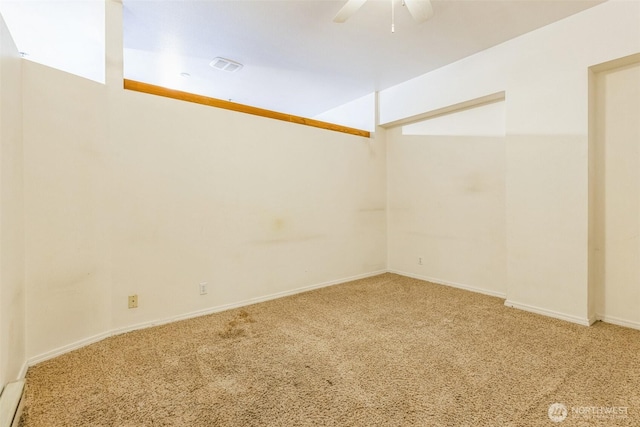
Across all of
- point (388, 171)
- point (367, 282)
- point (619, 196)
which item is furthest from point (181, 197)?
point (619, 196)

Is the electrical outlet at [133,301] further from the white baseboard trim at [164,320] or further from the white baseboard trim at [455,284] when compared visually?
the white baseboard trim at [455,284]

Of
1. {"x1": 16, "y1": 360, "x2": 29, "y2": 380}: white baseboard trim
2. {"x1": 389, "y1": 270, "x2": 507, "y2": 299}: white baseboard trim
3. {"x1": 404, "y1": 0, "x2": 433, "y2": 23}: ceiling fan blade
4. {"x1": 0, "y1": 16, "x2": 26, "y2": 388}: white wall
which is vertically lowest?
{"x1": 16, "y1": 360, "x2": 29, "y2": 380}: white baseboard trim

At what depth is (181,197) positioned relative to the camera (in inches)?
105

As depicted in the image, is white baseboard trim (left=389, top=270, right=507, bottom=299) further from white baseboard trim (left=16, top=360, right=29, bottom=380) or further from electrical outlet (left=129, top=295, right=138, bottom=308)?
white baseboard trim (left=16, top=360, right=29, bottom=380)

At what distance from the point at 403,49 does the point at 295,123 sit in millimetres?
1365

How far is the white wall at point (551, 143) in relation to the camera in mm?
2445

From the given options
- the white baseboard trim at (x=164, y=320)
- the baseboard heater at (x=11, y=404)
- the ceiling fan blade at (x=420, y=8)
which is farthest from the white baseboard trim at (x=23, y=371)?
the ceiling fan blade at (x=420, y=8)

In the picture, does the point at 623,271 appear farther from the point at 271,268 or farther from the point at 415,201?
the point at 271,268

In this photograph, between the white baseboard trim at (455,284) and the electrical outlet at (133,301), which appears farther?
the white baseboard trim at (455,284)

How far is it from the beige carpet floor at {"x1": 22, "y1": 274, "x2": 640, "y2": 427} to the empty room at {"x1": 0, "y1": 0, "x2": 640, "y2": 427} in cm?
2

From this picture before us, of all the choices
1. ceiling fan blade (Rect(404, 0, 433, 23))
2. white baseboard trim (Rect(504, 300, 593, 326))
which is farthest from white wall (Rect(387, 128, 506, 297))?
ceiling fan blade (Rect(404, 0, 433, 23))

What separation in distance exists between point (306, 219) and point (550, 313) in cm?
254

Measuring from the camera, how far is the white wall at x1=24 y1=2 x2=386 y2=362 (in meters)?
2.00

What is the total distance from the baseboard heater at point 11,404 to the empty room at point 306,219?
0.05 feet
